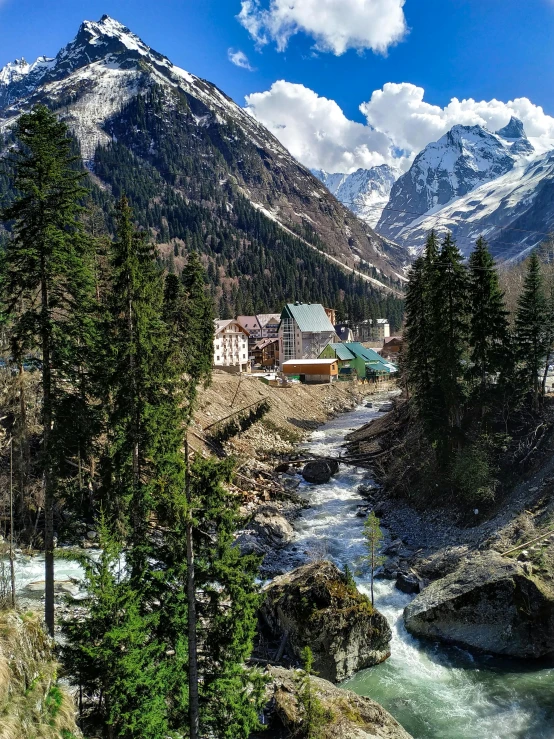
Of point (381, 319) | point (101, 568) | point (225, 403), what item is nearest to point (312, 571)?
point (101, 568)

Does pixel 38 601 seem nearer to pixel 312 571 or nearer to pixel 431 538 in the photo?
pixel 312 571

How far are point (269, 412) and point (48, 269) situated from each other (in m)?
37.6

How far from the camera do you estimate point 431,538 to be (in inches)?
989

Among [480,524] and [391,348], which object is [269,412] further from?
[391,348]

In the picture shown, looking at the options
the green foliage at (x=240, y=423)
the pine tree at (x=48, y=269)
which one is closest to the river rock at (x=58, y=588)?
the pine tree at (x=48, y=269)

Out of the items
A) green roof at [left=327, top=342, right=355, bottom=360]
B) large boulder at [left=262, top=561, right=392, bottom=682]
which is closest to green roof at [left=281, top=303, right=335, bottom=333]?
green roof at [left=327, top=342, right=355, bottom=360]

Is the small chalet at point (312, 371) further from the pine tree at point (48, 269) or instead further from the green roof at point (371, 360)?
the pine tree at point (48, 269)

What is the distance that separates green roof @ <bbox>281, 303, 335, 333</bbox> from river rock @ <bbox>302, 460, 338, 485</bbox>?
5788 cm

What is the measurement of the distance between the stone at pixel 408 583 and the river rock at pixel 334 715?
7463mm

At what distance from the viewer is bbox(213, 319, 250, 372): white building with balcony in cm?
8631

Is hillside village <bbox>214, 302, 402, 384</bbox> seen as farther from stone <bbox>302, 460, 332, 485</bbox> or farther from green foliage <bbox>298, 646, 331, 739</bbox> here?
green foliage <bbox>298, 646, 331, 739</bbox>

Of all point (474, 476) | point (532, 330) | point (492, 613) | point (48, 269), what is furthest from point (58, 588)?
point (532, 330)

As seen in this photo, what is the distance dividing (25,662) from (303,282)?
18306cm

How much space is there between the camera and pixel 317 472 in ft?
117
